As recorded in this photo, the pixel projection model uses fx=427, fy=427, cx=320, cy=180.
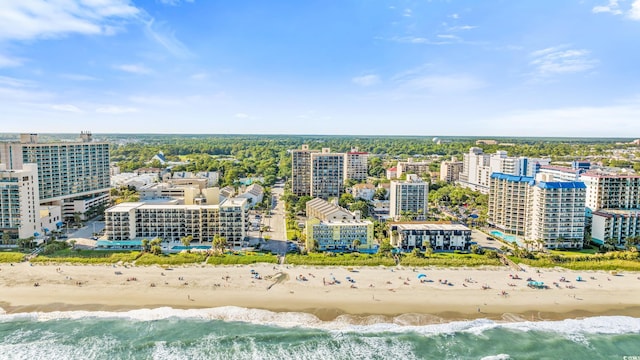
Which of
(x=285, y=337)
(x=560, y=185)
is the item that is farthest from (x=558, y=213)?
(x=285, y=337)

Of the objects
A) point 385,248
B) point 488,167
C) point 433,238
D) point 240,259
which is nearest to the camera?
point 240,259

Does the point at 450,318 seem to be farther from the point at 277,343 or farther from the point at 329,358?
A: the point at 277,343

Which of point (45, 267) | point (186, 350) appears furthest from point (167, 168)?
point (186, 350)

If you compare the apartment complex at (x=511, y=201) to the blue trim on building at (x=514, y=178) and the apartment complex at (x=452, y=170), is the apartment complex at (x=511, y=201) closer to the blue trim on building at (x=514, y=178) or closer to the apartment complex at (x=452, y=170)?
the blue trim on building at (x=514, y=178)

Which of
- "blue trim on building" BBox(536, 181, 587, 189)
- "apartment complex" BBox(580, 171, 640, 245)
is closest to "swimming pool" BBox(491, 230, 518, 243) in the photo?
"blue trim on building" BBox(536, 181, 587, 189)

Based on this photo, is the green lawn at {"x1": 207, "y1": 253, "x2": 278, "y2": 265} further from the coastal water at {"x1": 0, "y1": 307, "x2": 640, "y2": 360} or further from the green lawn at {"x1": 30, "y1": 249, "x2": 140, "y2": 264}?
the coastal water at {"x1": 0, "y1": 307, "x2": 640, "y2": 360}

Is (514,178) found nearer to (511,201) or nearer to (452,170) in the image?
(511,201)

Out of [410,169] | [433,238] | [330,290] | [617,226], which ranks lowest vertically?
[330,290]
